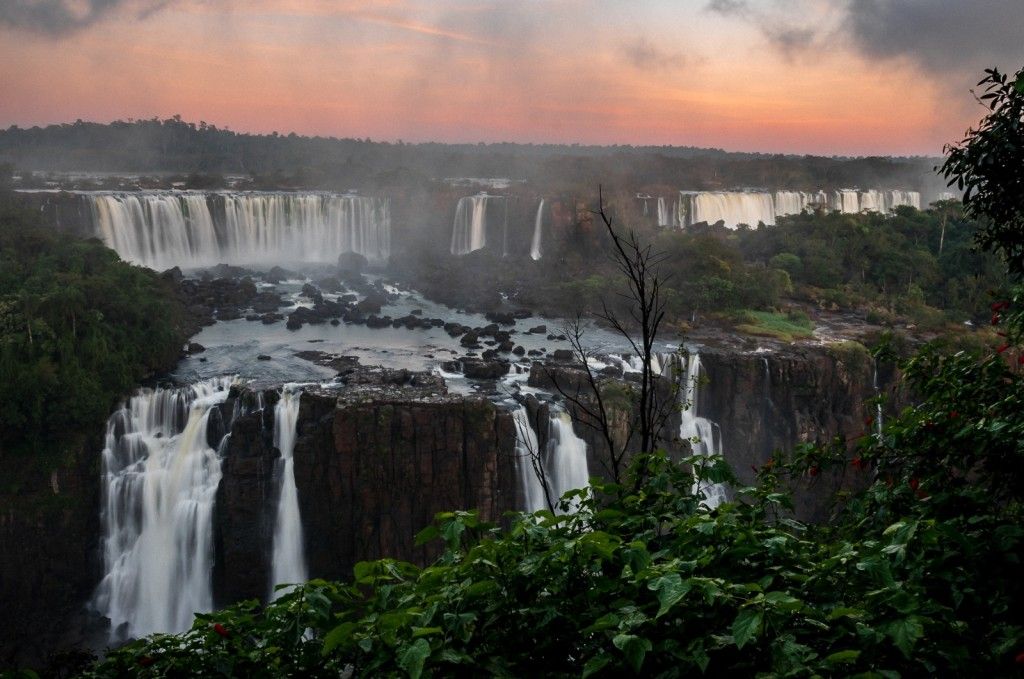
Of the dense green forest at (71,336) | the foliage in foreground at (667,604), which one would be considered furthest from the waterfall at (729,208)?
the foliage in foreground at (667,604)

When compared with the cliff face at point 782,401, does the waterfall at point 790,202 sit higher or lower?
higher

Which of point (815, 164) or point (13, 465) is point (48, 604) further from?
point (815, 164)

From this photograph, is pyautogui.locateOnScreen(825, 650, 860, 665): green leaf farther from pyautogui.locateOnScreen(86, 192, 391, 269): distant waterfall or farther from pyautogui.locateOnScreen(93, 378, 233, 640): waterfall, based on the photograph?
pyautogui.locateOnScreen(86, 192, 391, 269): distant waterfall

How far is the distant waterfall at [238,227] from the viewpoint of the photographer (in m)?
36.6

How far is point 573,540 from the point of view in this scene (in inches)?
141

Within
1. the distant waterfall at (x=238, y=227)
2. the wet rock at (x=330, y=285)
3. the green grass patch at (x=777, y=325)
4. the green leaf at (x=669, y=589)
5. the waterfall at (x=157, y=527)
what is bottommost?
the waterfall at (x=157, y=527)

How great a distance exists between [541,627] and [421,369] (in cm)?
2017

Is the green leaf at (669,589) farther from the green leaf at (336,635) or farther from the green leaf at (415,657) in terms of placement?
the green leaf at (336,635)

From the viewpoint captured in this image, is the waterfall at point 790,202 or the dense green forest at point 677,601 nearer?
the dense green forest at point 677,601

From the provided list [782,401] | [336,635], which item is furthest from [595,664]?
[782,401]

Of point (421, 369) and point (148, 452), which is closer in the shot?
point (148, 452)

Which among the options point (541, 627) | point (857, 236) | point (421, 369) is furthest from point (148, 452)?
point (857, 236)

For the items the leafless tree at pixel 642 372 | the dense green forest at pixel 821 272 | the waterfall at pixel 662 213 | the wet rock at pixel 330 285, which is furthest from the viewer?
the waterfall at pixel 662 213

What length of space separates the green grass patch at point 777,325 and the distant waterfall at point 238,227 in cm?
2053
